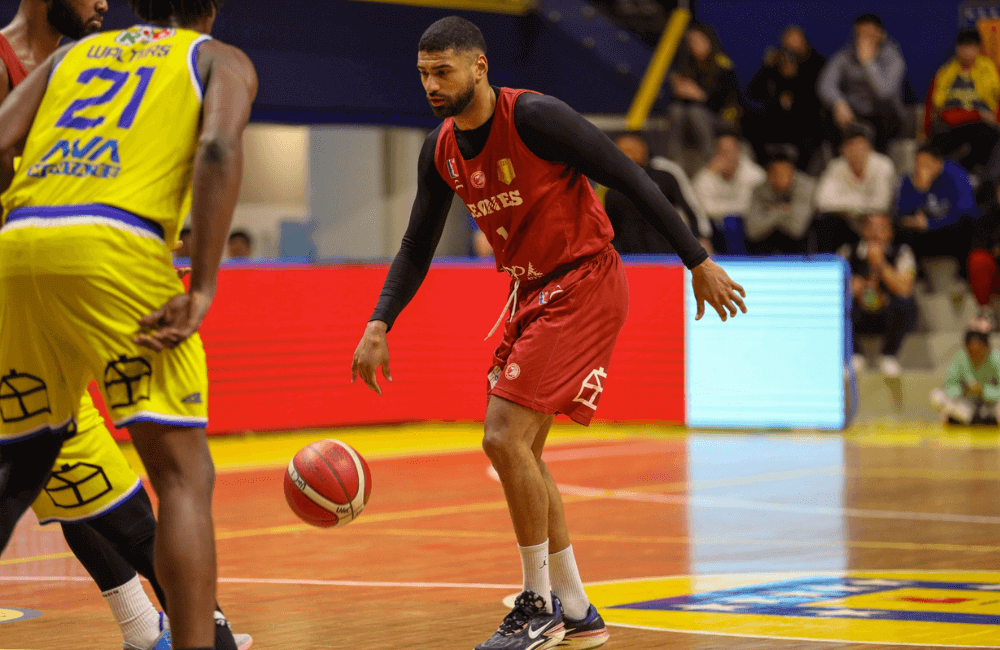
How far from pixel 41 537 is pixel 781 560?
169 inches

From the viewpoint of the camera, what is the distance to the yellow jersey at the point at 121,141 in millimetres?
4195

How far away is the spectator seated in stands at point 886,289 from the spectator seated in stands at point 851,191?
52 centimetres

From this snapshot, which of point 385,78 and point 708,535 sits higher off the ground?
point 385,78

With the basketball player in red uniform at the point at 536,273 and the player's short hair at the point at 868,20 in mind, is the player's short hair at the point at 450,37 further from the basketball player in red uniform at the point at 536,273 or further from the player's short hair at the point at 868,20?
the player's short hair at the point at 868,20

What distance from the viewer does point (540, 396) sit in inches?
224

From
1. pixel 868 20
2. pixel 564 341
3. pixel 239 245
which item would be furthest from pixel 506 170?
pixel 868 20

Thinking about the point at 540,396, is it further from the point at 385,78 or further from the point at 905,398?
the point at 385,78

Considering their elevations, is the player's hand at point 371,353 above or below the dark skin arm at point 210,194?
below

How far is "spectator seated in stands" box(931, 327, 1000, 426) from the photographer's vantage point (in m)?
14.5

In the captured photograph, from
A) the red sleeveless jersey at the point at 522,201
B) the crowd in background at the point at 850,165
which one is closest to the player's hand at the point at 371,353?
the red sleeveless jersey at the point at 522,201

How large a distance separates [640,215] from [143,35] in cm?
1066

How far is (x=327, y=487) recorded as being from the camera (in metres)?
5.88

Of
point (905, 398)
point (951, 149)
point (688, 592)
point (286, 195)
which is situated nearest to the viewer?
point (688, 592)

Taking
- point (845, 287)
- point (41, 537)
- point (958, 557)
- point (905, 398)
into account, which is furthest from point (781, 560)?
point (905, 398)
